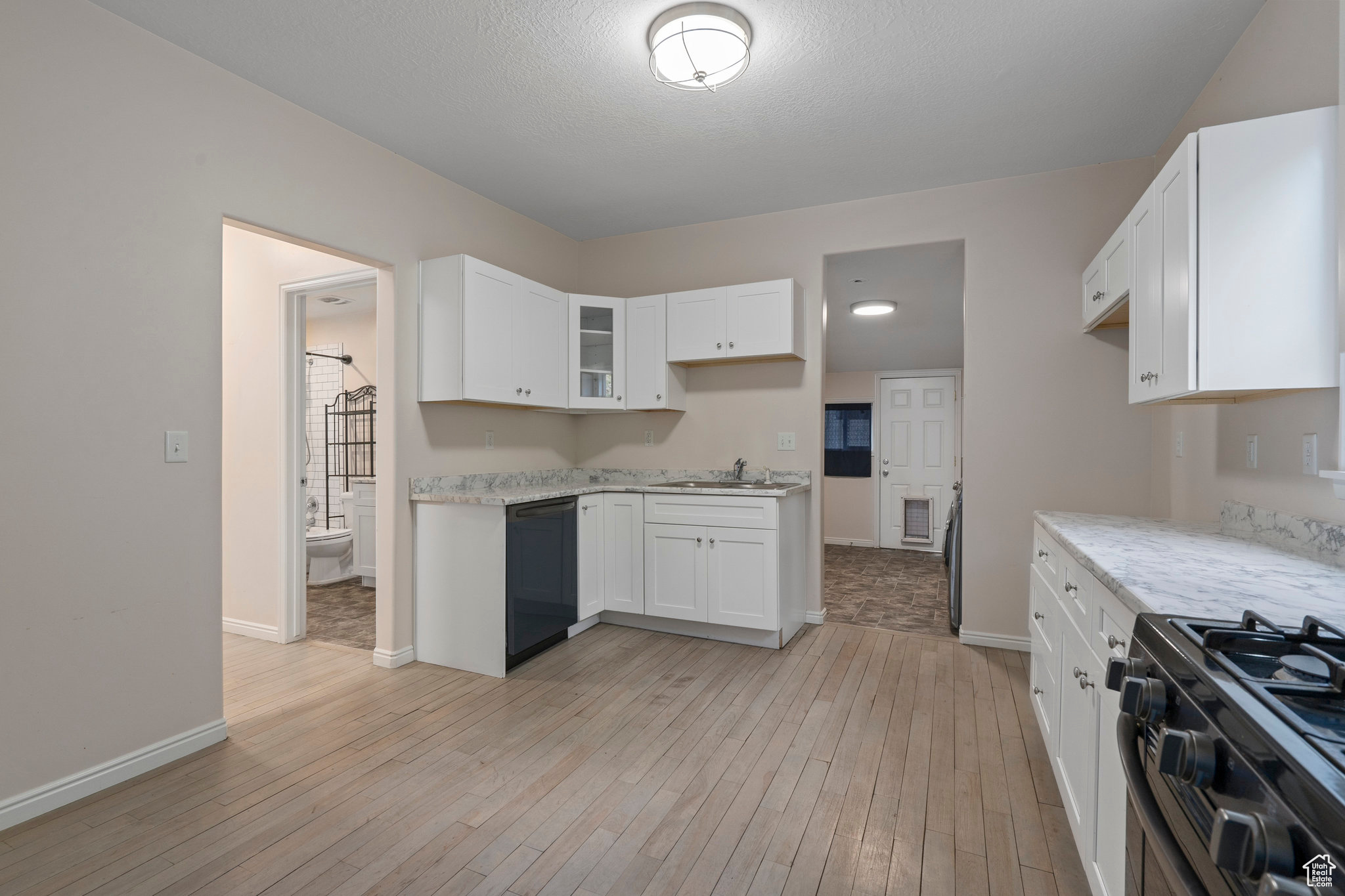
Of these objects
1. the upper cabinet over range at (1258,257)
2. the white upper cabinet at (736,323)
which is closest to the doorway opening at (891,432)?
the white upper cabinet at (736,323)

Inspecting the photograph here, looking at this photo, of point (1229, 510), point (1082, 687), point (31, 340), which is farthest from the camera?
point (1229, 510)

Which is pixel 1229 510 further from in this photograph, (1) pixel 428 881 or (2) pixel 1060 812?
(1) pixel 428 881

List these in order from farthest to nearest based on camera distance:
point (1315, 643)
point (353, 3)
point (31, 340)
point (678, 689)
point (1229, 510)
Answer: point (678, 689), point (1229, 510), point (353, 3), point (31, 340), point (1315, 643)

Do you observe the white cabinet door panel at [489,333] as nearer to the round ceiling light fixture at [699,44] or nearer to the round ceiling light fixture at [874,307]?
the round ceiling light fixture at [699,44]

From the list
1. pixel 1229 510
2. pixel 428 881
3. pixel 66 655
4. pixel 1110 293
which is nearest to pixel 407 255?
pixel 66 655

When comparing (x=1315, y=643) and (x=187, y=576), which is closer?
(x=1315, y=643)

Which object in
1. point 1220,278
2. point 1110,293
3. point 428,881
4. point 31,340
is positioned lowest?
point 428,881

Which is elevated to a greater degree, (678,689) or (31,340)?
(31,340)

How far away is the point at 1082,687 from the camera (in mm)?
1584

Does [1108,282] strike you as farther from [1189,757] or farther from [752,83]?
[1189,757]

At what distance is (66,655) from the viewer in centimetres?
202

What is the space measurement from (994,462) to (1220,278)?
193cm

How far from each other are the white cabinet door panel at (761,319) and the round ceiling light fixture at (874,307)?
5.75 feet

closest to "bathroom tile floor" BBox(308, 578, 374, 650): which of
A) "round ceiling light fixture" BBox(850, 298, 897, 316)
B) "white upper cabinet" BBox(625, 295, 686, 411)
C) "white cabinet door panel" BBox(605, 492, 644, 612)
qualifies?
"white cabinet door panel" BBox(605, 492, 644, 612)
